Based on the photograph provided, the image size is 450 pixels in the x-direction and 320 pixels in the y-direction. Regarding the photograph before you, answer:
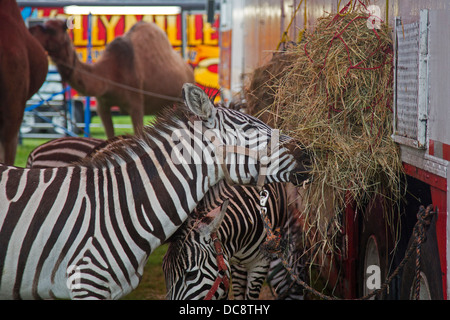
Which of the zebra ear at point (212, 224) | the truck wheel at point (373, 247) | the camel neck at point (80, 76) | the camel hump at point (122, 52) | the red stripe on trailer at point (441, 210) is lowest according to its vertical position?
the truck wheel at point (373, 247)

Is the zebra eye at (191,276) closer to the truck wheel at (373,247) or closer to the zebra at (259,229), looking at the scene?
the zebra at (259,229)

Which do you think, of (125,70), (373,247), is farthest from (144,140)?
(125,70)

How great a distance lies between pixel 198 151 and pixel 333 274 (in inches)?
118

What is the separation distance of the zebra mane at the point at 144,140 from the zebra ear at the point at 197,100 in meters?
0.12

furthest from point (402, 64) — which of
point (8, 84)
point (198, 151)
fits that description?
point (8, 84)

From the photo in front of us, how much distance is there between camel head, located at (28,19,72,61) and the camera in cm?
925

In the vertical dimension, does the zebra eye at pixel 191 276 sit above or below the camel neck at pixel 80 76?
below

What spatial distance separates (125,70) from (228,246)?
7.54 m

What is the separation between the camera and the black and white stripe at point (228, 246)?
3.34 metres

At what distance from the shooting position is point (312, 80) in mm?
3689

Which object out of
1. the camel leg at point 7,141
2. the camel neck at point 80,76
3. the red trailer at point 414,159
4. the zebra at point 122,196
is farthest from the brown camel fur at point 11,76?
the red trailer at point 414,159

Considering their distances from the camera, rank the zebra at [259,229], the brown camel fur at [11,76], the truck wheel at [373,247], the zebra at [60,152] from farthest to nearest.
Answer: the brown camel fur at [11,76] < the zebra at [60,152] < the zebra at [259,229] < the truck wheel at [373,247]
